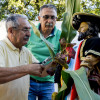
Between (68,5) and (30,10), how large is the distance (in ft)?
31.8

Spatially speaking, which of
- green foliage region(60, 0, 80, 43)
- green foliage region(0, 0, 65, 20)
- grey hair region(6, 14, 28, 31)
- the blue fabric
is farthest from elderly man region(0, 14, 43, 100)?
green foliage region(0, 0, 65, 20)

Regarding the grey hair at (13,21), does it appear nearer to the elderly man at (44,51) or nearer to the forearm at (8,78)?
the elderly man at (44,51)

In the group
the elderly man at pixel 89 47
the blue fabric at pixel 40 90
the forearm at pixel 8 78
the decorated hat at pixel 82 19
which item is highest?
→ the decorated hat at pixel 82 19

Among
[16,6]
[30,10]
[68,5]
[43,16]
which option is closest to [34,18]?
[30,10]

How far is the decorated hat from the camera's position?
192 centimetres

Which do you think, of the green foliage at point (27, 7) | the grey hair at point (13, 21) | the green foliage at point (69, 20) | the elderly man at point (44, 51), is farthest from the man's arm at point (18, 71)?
the green foliage at point (27, 7)

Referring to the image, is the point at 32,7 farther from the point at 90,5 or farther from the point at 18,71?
the point at 18,71

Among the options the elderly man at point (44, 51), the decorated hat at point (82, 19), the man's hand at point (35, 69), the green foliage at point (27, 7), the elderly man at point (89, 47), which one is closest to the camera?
the elderly man at point (89, 47)

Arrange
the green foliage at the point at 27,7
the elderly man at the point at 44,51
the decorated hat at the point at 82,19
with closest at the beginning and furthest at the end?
the decorated hat at the point at 82,19 → the elderly man at the point at 44,51 → the green foliage at the point at 27,7

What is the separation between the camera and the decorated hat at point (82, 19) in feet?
6.29

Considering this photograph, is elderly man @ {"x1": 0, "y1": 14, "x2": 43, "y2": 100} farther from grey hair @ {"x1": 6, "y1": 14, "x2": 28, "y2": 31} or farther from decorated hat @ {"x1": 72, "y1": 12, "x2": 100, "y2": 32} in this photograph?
decorated hat @ {"x1": 72, "y1": 12, "x2": 100, "y2": 32}

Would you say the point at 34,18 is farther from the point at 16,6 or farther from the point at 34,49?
the point at 34,49

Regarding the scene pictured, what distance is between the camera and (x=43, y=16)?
109 inches

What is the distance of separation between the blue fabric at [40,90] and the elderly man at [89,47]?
3.06 ft
